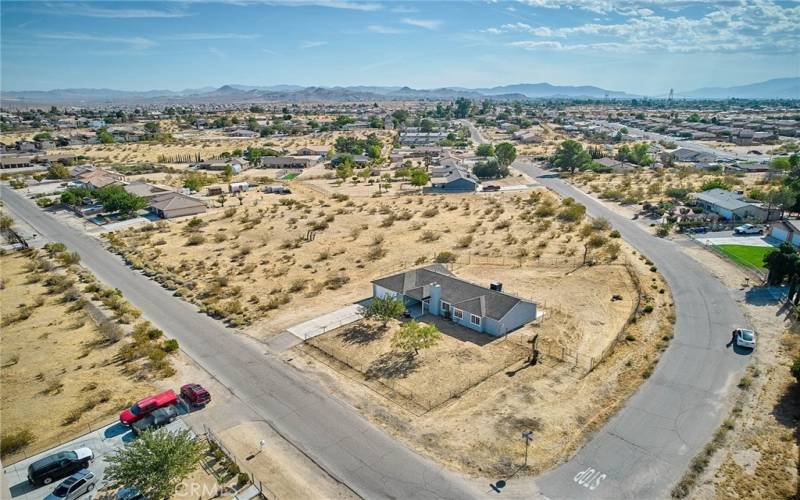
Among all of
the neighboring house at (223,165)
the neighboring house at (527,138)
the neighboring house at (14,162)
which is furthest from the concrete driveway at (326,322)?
the neighboring house at (527,138)

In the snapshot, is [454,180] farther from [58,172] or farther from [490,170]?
[58,172]

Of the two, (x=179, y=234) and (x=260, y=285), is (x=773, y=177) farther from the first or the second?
(x=179, y=234)

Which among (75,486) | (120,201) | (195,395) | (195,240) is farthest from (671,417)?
(120,201)

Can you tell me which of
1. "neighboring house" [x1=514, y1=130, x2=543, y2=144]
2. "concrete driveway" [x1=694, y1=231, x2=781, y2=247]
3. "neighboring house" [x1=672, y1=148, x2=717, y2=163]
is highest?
"neighboring house" [x1=514, y1=130, x2=543, y2=144]

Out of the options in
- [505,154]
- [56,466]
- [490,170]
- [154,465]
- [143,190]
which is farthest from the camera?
[505,154]

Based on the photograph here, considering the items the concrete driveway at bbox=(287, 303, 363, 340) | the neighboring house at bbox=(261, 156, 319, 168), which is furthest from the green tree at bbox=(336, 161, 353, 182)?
the concrete driveway at bbox=(287, 303, 363, 340)

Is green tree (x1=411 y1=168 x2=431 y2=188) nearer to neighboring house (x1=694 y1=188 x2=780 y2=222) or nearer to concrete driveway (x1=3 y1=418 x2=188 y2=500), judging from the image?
neighboring house (x1=694 y1=188 x2=780 y2=222)
